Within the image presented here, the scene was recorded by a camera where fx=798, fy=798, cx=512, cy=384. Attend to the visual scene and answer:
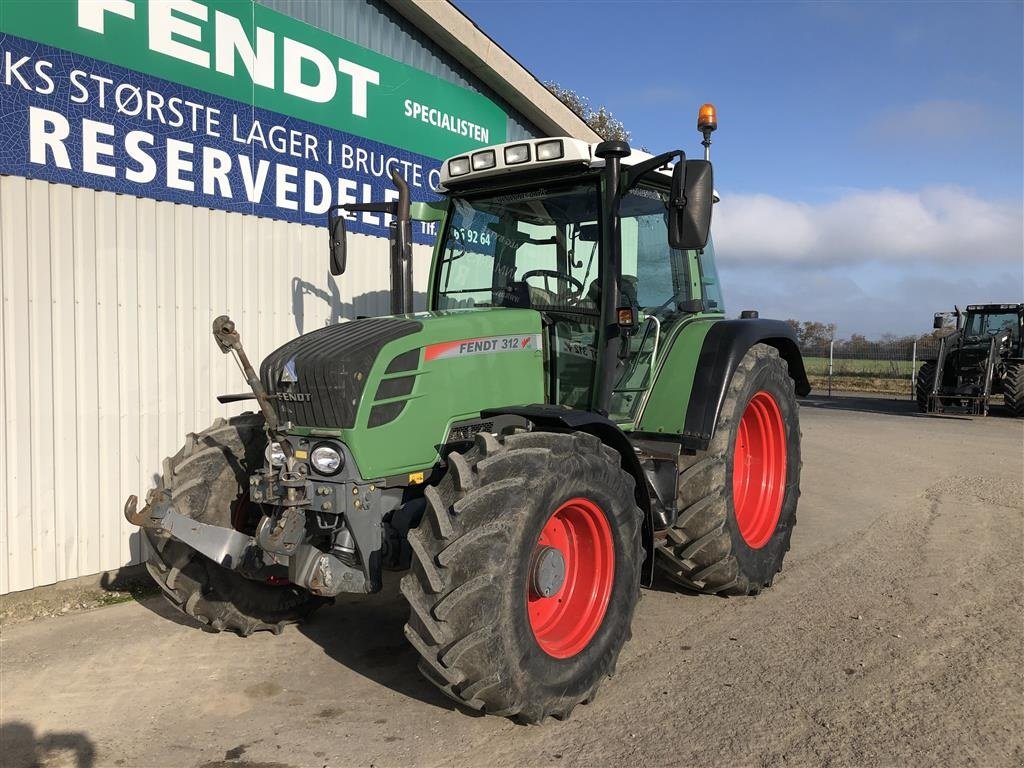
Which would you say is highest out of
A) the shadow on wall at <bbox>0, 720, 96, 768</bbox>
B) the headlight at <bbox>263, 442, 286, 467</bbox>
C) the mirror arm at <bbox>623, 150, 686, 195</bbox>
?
the mirror arm at <bbox>623, 150, 686, 195</bbox>

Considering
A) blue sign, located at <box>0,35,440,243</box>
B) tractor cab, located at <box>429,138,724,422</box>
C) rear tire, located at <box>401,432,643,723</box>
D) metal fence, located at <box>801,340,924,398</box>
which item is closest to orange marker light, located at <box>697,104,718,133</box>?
tractor cab, located at <box>429,138,724,422</box>

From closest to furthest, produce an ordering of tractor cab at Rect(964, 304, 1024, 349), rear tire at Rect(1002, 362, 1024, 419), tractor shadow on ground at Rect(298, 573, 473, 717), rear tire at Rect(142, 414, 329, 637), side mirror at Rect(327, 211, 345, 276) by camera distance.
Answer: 1. tractor shadow on ground at Rect(298, 573, 473, 717)
2. rear tire at Rect(142, 414, 329, 637)
3. side mirror at Rect(327, 211, 345, 276)
4. rear tire at Rect(1002, 362, 1024, 419)
5. tractor cab at Rect(964, 304, 1024, 349)

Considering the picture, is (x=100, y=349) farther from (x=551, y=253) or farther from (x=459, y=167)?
(x=551, y=253)

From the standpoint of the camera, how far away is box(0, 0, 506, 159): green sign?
5246 mm

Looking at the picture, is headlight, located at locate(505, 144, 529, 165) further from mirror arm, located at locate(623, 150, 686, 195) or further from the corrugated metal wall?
the corrugated metal wall

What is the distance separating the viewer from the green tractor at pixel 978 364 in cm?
1603

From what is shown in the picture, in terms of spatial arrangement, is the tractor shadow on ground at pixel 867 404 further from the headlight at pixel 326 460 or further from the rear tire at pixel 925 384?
the headlight at pixel 326 460

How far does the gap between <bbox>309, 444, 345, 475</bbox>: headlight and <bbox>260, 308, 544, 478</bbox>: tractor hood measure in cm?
7

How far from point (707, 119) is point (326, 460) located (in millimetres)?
2780

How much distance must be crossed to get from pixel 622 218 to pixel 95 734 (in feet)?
11.7

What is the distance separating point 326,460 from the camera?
3.43 meters

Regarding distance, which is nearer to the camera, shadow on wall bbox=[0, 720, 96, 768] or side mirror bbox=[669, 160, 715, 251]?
shadow on wall bbox=[0, 720, 96, 768]

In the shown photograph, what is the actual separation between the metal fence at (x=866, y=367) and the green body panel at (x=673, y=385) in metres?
22.1

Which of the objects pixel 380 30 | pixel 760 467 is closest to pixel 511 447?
pixel 760 467
